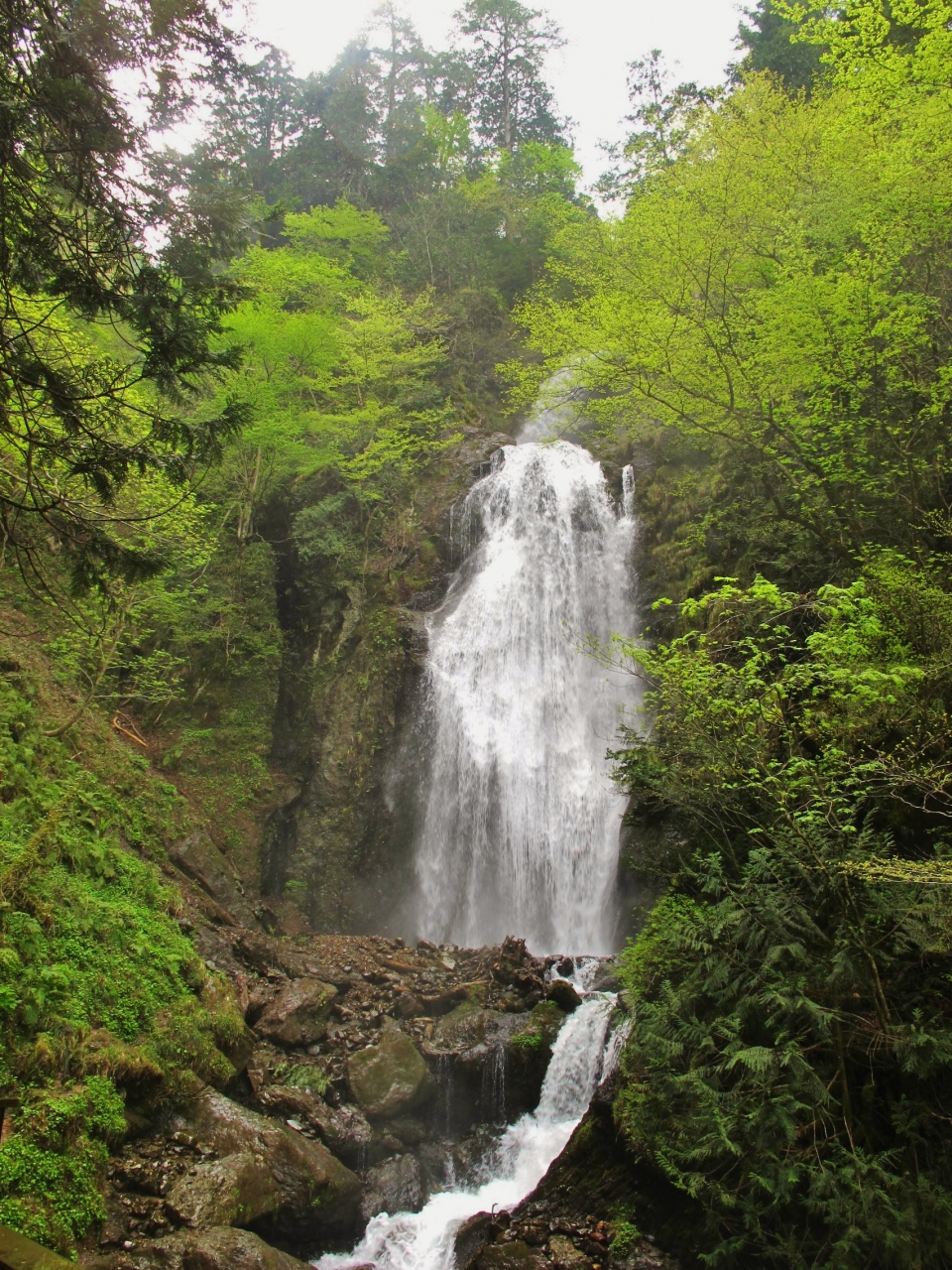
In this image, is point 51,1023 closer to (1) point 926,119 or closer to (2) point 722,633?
(2) point 722,633

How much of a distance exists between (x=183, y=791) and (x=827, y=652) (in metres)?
12.2

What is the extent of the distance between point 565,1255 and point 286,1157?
2.58m

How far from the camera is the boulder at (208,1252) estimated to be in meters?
4.53

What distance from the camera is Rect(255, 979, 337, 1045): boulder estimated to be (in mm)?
8438

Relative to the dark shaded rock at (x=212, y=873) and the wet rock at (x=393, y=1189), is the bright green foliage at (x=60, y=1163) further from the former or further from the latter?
the dark shaded rock at (x=212, y=873)

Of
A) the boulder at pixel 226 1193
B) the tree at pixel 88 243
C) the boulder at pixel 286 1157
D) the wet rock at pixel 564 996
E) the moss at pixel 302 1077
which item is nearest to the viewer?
the tree at pixel 88 243

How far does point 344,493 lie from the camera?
18.0 m

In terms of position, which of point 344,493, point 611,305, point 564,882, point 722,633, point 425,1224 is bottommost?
point 425,1224

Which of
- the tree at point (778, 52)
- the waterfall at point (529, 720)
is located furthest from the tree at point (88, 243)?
the tree at point (778, 52)

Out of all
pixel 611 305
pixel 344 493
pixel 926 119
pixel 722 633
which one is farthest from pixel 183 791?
pixel 926 119

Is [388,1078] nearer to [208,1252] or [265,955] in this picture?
[265,955]

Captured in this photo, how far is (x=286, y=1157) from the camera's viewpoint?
630 cm

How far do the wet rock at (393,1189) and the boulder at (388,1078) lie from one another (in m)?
0.53

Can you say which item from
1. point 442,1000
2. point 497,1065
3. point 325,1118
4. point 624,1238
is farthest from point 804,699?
point 442,1000
